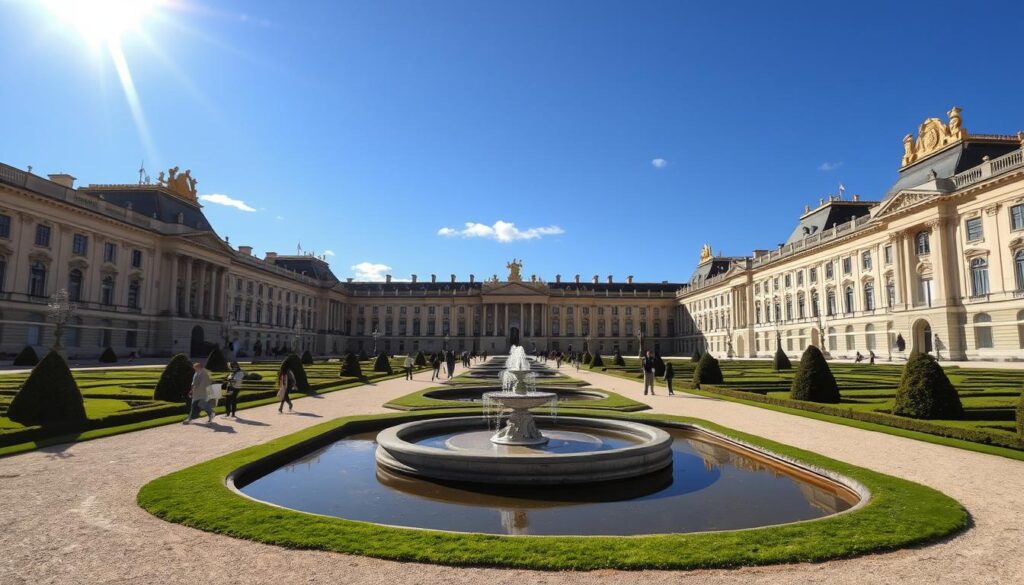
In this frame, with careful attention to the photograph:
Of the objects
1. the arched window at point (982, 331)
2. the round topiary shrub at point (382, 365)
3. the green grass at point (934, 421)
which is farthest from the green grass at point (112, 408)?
the arched window at point (982, 331)

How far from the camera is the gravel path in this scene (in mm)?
4613

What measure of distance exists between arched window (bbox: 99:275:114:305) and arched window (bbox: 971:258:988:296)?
6204cm

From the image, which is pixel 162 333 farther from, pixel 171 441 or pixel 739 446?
pixel 739 446

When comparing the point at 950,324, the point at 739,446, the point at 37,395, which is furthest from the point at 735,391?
the point at 950,324

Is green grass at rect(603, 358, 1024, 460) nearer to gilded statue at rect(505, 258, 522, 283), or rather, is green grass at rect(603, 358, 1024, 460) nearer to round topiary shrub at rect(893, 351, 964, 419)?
round topiary shrub at rect(893, 351, 964, 419)

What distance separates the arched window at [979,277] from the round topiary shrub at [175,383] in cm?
4339

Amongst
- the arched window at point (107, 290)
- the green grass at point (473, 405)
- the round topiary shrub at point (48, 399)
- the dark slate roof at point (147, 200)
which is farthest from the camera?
the dark slate roof at point (147, 200)

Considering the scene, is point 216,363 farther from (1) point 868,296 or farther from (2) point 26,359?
(1) point 868,296

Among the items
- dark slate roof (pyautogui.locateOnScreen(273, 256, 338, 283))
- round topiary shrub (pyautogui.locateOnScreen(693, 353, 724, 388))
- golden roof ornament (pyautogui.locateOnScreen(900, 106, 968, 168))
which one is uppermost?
golden roof ornament (pyautogui.locateOnScreen(900, 106, 968, 168))

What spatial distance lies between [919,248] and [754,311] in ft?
80.2

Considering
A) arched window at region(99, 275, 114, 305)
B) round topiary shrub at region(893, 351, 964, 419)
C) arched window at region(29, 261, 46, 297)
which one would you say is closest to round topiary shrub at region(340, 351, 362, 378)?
round topiary shrub at region(893, 351, 964, 419)

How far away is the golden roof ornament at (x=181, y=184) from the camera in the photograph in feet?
178

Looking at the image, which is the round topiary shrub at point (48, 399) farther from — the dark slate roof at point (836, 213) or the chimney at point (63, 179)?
the dark slate roof at point (836, 213)

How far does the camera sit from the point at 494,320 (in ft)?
302
